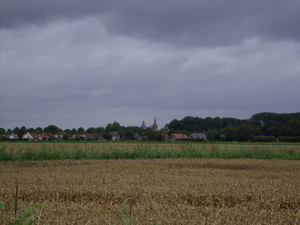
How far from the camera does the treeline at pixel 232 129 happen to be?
266ft

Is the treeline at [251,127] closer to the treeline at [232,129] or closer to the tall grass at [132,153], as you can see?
the treeline at [232,129]

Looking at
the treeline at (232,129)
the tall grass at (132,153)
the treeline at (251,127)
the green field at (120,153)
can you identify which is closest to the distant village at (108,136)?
the treeline at (232,129)

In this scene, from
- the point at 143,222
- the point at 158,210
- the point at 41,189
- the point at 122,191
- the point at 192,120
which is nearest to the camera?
the point at 143,222

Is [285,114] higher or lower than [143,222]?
higher

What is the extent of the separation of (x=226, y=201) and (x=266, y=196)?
774mm

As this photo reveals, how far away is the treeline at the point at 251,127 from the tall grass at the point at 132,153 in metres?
59.6

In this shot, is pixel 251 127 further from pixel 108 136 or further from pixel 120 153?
pixel 120 153

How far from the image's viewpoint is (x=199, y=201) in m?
6.02

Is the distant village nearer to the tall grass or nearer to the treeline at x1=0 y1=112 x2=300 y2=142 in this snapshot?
the treeline at x1=0 y1=112 x2=300 y2=142

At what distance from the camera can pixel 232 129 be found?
321ft

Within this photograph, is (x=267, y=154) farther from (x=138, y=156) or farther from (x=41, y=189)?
(x=41, y=189)

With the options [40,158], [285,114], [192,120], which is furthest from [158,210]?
[192,120]

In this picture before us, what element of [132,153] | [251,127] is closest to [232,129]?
[251,127]

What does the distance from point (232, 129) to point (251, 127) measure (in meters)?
7.75
